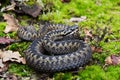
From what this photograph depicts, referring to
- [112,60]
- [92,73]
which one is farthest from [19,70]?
[112,60]

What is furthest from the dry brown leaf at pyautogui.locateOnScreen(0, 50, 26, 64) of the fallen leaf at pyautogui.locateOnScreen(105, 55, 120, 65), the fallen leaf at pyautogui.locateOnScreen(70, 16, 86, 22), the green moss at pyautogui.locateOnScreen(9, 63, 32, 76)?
the fallen leaf at pyautogui.locateOnScreen(70, 16, 86, 22)

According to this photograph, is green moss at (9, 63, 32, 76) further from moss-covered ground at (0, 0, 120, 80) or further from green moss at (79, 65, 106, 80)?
green moss at (79, 65, 106, 80)

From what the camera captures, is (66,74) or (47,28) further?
(47,28)

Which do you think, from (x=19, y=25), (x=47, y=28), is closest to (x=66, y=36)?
(x=47, y=28)

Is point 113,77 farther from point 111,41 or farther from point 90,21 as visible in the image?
point 90,21

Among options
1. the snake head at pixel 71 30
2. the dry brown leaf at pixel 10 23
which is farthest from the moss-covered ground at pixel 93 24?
the snake head at pixel 71 30

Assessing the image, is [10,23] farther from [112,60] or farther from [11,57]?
[112,60]
